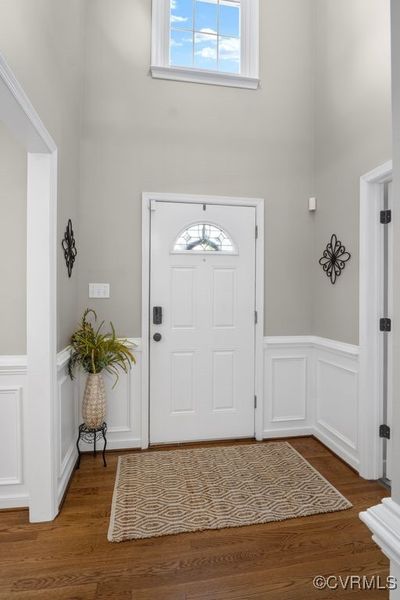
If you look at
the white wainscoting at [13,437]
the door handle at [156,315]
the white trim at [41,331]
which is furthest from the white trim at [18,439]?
the door handle at [156,315]

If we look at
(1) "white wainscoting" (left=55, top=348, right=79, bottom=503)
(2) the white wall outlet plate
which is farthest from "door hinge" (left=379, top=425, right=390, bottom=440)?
(1) "white wainscoting" (left=55, top=348, right=79, bottom=503)

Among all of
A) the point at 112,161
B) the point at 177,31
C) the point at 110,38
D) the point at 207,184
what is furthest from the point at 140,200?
the point at 177,31

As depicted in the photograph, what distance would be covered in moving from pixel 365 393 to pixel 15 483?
7.95 feet

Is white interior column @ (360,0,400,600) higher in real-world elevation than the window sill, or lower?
lower

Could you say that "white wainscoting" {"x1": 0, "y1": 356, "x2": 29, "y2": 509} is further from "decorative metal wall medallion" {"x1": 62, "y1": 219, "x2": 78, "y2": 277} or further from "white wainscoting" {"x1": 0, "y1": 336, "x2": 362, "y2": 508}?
→ "decorative metal wall medallion" {"x1": 62, "y1": 219, "x2": 78, "y2": 277}

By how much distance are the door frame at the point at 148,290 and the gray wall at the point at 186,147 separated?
2.5 inches

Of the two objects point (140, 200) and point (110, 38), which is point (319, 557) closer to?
point (140, 200)

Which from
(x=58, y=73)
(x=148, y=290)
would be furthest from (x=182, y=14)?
(x=148, y=290)

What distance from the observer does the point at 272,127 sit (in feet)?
9.99

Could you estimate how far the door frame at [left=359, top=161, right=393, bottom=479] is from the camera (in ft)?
7.86

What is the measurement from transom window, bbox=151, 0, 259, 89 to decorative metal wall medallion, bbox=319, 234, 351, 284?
5.28ft

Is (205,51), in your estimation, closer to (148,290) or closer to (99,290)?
(148,290)

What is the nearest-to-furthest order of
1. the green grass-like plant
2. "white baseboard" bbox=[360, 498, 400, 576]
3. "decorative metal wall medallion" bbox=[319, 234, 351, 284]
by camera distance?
"white baseboard" bbox=[360, 498, 400, 576], the green grass-like plant, "decorative metal wall medallion" bbox=[319, 234, 351, 284]

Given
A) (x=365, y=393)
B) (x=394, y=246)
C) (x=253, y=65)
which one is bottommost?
(x=365, y=393)
